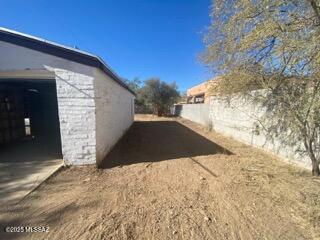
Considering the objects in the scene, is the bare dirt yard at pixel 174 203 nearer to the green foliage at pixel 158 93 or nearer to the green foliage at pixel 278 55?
the green foliage at pixel 278 55

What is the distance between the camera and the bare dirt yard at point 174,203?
2543mm

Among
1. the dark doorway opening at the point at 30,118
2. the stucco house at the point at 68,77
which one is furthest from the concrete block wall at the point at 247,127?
the dark doorway opening at the point at 30,118

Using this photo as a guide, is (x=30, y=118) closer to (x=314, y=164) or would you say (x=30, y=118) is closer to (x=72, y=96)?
(x=72, y=96)

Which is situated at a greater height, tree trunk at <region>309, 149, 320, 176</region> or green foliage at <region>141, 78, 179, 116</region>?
green foliage at <region>141, 78, 179, 116</region>

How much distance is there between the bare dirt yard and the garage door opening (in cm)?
54

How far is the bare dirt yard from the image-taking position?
2543 millimetres

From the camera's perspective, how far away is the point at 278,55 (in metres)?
4.00

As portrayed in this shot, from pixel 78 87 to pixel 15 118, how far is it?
5.17 meters

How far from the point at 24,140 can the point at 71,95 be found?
537 cm

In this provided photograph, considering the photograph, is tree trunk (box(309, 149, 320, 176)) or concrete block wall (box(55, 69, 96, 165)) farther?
concrete block wall (box(55, 69, 96, 165))

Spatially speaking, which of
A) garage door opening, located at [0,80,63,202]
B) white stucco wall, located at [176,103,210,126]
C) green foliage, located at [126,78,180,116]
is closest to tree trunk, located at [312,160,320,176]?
garage door opening, located at [0,80,63,202]

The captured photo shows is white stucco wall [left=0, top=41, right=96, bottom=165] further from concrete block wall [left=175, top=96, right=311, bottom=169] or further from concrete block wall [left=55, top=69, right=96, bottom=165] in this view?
concrete block wall [left=175, top=96, right=311, bottom=169]

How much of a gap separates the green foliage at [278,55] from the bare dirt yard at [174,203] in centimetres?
131

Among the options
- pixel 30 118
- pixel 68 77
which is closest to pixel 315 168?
pixel 68 77
